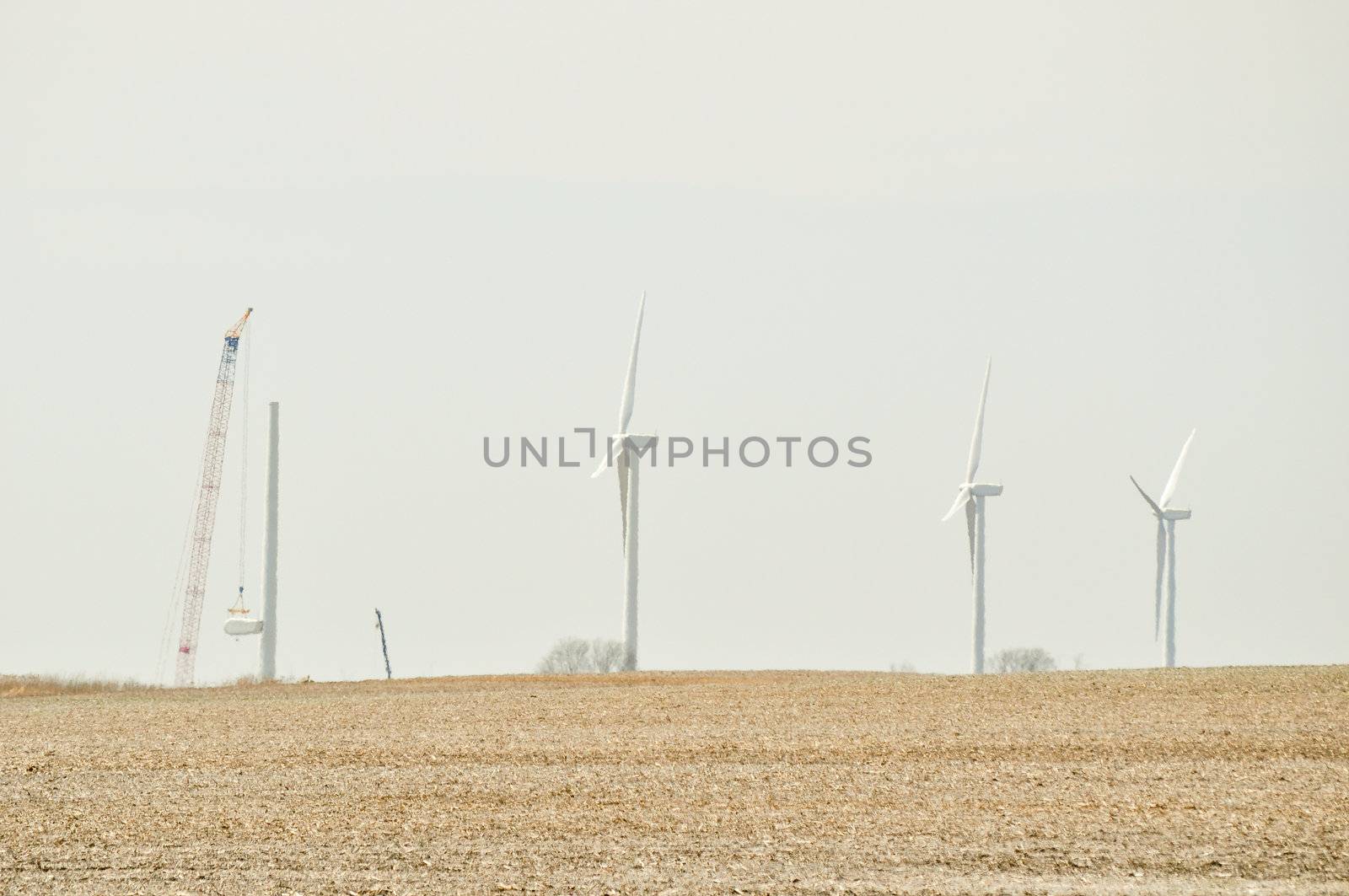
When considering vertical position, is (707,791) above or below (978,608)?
below

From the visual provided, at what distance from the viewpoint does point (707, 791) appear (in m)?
28.3

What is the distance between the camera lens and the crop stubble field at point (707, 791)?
21.7m

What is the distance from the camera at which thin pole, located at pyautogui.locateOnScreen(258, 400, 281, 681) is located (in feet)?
230

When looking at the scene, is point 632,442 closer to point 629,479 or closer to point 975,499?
point 629,479

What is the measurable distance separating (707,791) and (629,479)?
42.5 meters

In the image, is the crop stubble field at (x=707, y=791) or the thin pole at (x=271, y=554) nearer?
the crop stubble field at (x=707, y=791)

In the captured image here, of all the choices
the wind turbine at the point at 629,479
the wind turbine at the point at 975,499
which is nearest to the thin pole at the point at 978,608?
the wind turbine at the point at 975,499

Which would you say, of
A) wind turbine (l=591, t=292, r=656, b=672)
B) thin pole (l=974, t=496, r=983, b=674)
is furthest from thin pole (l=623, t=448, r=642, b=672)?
thin pole (l=974, t=496, r=983, b=674)

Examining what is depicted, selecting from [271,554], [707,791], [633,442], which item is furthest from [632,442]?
[707,791]

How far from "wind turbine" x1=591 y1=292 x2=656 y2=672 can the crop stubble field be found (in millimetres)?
21717

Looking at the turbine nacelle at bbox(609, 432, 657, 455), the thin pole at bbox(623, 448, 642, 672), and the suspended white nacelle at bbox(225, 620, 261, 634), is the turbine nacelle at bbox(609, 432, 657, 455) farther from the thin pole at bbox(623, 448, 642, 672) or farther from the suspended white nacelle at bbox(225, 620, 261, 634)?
the suspended white nacelle at bbox(225, 620, 261, 634)

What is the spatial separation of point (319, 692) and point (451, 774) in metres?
23.8

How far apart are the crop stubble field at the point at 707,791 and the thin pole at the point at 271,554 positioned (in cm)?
2427

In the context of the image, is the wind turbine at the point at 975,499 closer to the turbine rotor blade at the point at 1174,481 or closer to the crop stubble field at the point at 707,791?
the turbine rotor blade at the point at 1174,481
